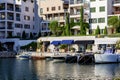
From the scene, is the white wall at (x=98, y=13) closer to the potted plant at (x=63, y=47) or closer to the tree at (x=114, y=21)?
the tree at (x=114, y=21)

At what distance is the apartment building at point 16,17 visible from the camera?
125438 mm

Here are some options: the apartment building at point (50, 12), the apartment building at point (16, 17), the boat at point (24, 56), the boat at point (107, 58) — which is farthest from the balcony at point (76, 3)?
the boat at point (107, 58)

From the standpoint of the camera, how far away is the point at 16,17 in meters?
130

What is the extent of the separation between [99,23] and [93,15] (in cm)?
316

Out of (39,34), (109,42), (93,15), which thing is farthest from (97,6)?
(39,34)

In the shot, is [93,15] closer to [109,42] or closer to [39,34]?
[109,42]

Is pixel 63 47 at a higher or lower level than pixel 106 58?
higher

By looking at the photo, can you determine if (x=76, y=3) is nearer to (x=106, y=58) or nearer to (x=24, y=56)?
(x=24, y=56)

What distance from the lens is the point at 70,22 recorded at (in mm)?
114938

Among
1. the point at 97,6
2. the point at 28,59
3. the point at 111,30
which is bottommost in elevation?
the point at 28,59

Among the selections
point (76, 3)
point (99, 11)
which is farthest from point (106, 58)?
point (76, 3)

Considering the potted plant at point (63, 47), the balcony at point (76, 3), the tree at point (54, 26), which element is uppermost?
the balcony at point (76, 3)

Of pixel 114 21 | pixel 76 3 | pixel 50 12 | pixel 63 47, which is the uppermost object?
pixel 76 3

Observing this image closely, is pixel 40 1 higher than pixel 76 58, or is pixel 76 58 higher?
pixel 40 1
